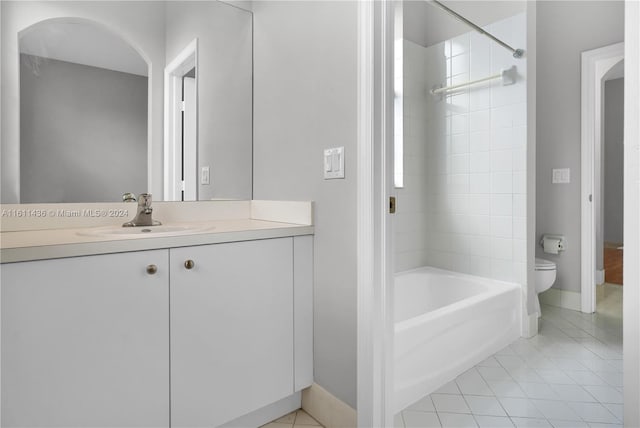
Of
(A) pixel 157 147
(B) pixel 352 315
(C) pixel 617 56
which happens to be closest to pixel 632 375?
(B) pixel 352 315

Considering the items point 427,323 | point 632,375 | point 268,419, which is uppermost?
point 632,375

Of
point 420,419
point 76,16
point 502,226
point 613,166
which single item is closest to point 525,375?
point 420,419

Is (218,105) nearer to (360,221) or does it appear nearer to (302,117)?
(302,117)

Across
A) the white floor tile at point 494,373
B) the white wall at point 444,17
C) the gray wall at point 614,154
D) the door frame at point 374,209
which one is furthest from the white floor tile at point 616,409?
the gray wall at point 614,154

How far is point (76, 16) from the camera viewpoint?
144 cm

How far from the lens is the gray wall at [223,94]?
176 centimetres

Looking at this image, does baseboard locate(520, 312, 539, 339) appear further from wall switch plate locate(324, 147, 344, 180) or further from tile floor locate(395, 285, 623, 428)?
wall switch plate locate(324, 147, 344, 180)

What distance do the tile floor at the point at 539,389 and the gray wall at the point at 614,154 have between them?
4030 millimetres

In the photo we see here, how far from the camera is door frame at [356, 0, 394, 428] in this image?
4.13ft

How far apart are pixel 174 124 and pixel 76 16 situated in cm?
52

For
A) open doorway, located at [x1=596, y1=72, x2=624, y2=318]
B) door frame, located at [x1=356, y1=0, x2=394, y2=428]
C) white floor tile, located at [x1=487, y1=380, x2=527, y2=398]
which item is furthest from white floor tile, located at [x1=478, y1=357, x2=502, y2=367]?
open doorway, located at [x1=596, y1=72, x2=624, y2=318]

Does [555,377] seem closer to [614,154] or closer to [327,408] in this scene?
[327,408]

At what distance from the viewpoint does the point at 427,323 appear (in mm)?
1720

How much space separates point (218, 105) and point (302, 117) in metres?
0.50
